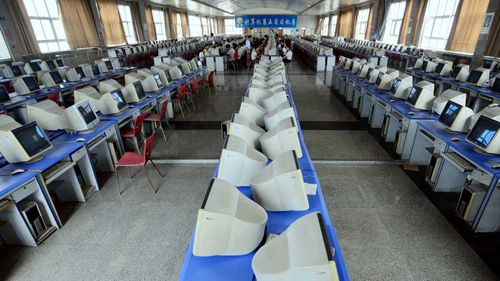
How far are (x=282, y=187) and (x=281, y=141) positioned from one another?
0.81m

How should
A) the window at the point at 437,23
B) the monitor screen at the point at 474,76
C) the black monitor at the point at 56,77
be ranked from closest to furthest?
the monitor screen at the point at 474,76
the black monitor at the point at 56,77
the window at the point at 437,23

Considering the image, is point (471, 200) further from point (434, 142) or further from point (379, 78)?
point (379, 78)

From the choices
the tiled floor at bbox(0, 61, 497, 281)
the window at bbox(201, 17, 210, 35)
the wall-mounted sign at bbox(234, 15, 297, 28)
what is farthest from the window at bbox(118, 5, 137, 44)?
the tiled floor at bbox(0, 61, 497, 281)

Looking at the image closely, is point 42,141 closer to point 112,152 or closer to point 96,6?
point 112,152

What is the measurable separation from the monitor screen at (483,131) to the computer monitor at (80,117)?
4984mm

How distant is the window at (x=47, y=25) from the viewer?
11328 mm

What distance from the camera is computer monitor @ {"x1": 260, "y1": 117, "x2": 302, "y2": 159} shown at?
2.63m

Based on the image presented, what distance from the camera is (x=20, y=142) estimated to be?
2.77 m

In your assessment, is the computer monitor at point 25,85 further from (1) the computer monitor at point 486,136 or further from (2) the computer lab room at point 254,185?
(1) the computer monitor at point 486,136

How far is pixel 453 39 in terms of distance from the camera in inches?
450

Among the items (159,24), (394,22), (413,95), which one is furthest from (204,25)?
(413,95)

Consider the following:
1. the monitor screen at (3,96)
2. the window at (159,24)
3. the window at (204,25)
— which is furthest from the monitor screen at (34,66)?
the window at (204,25)

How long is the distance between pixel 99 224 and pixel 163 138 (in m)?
2.60

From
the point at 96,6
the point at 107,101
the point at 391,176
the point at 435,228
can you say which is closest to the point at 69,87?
the point at 107,101
